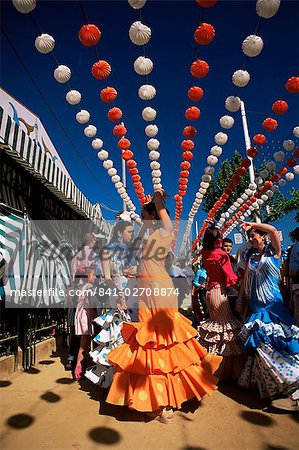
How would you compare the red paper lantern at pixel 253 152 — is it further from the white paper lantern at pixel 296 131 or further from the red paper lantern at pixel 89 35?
the red paper lantern at pixel 89 35

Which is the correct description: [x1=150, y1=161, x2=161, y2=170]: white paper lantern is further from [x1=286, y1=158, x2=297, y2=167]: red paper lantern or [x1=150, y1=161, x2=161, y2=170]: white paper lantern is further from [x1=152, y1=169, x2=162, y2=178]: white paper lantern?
[x1=286, y1=158, x2=297, y2=167]: red paper lantern

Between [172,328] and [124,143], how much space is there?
543 centimetres

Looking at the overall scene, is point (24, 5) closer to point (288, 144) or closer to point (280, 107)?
point (280, 107)

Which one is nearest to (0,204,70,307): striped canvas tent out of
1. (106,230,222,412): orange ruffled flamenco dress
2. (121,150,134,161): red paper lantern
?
(106,230,222,412): orange ruffled flamenco dress

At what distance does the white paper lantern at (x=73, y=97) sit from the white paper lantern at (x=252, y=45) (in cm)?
286

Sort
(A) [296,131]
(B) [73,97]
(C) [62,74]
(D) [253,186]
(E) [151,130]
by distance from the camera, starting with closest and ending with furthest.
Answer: (C) [62,74]
(B) [73,97]
(E) [151,130]
(A) [296,131]
(D) [253,186]

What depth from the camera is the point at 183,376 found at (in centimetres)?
284

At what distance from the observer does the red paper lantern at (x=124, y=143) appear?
288 inches

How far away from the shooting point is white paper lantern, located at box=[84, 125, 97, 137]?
22.6 feet

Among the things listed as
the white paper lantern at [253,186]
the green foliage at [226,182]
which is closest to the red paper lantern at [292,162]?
the white paper lantern at [253,186]

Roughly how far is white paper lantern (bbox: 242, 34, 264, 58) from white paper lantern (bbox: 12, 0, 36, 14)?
9.65ft

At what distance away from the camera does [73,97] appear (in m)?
5.37

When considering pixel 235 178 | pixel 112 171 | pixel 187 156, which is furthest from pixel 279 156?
pixel 112 171

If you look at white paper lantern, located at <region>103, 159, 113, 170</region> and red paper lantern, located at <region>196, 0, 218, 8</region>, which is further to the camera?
white paper lantern, located at <region>103, 159, 113, 170</region>
